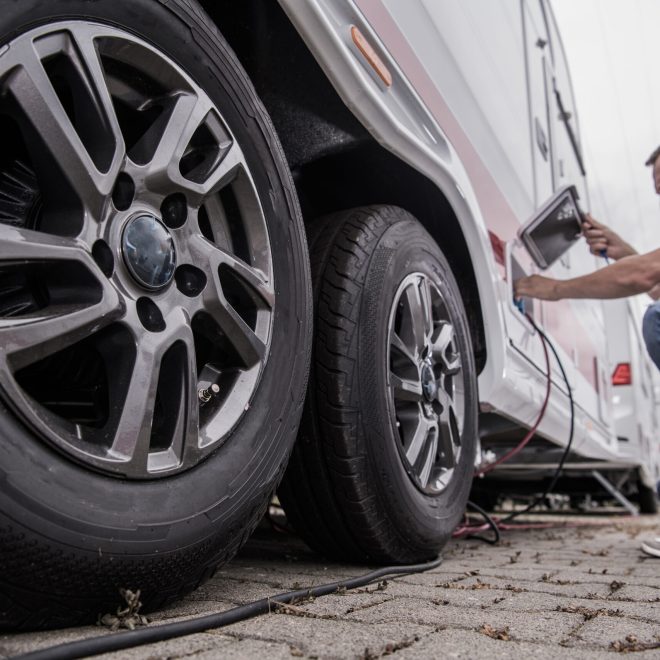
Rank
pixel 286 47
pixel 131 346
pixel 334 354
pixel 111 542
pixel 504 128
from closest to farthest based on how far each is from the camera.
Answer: pixel 111 542
pixel 131 346
pixel 286 47
pixel 334 354
pixel 504 128

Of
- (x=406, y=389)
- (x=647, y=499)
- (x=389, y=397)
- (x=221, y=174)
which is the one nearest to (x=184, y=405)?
(x=221, y=174)

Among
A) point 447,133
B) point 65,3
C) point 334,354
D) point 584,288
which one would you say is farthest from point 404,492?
point 584,288

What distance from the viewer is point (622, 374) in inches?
264

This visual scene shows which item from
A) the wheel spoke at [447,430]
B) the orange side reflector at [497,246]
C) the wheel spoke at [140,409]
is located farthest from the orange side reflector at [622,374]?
the wheel spoke at [140,409]

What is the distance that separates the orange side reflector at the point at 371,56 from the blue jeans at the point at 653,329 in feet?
4.88

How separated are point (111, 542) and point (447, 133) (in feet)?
4.89

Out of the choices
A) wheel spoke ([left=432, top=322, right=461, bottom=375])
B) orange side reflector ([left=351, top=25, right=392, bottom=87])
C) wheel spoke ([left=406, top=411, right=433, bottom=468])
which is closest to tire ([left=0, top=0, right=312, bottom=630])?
orange side reflector ([left=351, top=25, right=392, bottom=87])

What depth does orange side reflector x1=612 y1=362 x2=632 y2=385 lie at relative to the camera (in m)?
6.60

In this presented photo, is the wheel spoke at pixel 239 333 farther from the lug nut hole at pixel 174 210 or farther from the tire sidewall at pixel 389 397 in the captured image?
the tire sidewall at pixel 389 397

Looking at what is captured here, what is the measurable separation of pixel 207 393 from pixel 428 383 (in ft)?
2.72

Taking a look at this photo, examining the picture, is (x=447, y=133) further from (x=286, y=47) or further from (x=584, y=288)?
(x=584, y=288)

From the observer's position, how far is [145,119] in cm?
121

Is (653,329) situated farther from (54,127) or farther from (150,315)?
(54,127)

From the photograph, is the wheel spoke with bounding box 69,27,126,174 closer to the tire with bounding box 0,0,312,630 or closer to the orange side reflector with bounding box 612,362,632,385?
the tire with bounding box 0,0,312,630
